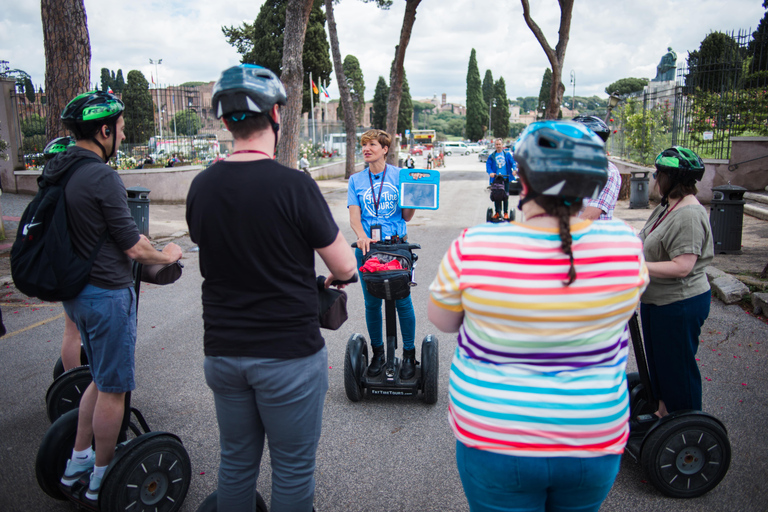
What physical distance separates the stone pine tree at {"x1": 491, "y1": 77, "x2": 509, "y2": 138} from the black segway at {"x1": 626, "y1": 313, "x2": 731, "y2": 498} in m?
102

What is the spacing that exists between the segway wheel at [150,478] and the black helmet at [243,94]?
164 cm

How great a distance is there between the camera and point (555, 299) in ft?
4.74

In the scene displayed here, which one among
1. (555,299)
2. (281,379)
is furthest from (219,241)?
(555,299)

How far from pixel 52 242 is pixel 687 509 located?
3367mm

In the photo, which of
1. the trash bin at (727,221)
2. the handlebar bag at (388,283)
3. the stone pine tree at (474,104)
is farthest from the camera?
the stone pine tree at (474,104)

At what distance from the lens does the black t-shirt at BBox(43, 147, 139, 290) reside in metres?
2.40

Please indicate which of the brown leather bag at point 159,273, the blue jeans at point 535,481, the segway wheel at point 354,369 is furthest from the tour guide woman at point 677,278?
the brown leather bag at point 159,273

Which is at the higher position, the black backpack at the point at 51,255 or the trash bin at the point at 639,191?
the black backpack at the point at 51,255

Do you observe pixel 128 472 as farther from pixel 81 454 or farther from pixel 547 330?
pixel 547 330

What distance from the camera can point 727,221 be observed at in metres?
8.36

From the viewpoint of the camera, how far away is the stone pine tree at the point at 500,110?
99375mm

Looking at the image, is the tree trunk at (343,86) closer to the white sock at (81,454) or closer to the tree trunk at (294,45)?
the tree trunk at (294,45)

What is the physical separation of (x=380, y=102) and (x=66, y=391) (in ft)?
250

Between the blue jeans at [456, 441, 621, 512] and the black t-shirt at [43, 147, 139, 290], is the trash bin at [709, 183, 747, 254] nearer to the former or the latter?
the blue jeans at [456, 441, 621, 512]
